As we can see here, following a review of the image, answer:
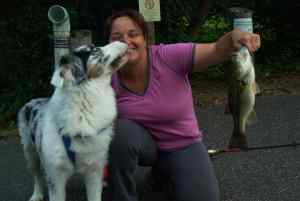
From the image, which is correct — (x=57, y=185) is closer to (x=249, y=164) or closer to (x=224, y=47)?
(x=224, y=47)

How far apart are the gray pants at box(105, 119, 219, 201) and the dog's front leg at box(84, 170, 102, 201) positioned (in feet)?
0.27

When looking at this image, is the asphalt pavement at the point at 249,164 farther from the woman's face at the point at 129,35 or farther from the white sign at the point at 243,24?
the white sign at the point at 243,24

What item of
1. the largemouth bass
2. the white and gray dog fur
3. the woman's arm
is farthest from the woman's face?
the largemouth bass

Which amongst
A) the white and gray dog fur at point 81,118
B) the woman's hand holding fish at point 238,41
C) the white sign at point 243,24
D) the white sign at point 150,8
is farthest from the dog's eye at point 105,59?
the white sign at point 150,8

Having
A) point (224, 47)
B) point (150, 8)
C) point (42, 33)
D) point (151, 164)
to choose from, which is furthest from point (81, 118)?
point (42, 33)

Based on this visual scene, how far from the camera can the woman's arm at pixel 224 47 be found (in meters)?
3.19

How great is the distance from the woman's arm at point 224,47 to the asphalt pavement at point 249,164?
1502 millimetres

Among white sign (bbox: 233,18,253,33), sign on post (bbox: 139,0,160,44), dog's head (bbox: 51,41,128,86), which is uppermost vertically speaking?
sign on post (bbox: 139,0,160,44)

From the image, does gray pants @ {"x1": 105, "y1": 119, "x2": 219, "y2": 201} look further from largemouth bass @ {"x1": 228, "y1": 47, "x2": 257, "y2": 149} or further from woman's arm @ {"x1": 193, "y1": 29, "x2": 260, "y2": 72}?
woman's arm @ {"x1": 193, "y1": 29, "x2": 260, "y2": 72}

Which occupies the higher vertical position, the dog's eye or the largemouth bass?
the dog's eye

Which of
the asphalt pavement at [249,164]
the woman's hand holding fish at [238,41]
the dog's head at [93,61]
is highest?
the woman's hand holding fish at [238,41]

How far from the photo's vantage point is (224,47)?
134 inches

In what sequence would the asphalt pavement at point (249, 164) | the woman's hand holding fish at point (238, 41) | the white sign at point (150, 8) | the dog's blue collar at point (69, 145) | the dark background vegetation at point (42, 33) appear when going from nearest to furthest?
the woman's hand holding fish at point (238, 41), the dog's blue collar at point (69, 145), the asphalt pavement at point (249, 164), the white sign at point (150, 8), the dark background vegetation at point (42, 33)

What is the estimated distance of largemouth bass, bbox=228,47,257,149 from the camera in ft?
10.8
